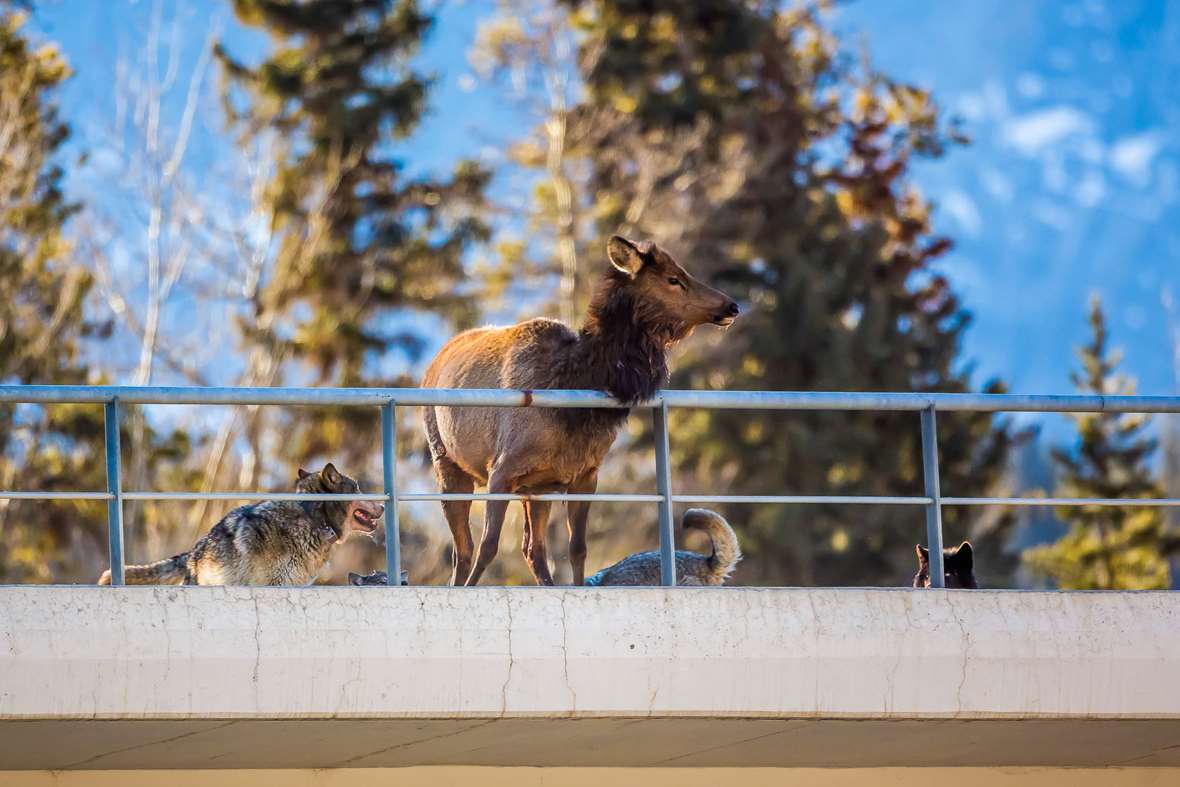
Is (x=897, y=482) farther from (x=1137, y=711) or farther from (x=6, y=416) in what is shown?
(x=1137, y=711)

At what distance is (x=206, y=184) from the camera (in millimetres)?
30766

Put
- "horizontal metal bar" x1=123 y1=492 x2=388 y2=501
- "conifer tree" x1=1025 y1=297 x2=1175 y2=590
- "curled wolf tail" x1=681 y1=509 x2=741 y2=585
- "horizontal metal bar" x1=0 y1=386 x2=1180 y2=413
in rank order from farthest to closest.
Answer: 1. "conifer tree" x1=1025 y1=297 x2=1175 y2=590
2. "curled wolf tail" x1=681 y1=509 x2=741 y2=585
3. "horizontal metal bar" x1=0 y1=386 x2=1180 y2=413
4. "horizontal metal bar" x1=123 y1=492 x2=388 y2=501

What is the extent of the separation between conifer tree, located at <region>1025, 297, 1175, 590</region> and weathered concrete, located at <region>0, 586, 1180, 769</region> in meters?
27.8

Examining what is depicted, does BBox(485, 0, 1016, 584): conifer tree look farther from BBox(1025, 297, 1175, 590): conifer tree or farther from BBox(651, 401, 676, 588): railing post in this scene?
BBox(651, 401, 676, 588): railing post

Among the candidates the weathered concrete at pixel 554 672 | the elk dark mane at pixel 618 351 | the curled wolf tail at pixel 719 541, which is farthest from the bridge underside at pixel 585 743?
the elk dark mane at pixel 618 351

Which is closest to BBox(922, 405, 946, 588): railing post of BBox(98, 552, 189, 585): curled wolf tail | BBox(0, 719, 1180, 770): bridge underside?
BBox(0, 719, 1180, 770): bridge underside

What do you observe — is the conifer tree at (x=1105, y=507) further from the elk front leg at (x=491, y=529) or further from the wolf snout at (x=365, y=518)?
the elk front leg at (x=491, y=529)

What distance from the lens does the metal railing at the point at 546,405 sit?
8.84 metres

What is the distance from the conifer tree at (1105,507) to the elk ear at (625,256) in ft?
88.2

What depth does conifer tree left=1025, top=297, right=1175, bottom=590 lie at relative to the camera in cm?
3959

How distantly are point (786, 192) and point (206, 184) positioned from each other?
1089 cm

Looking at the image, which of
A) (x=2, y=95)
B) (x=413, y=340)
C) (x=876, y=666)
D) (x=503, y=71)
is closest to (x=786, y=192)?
(x=503, y=71)

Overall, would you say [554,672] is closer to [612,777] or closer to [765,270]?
[612,777]

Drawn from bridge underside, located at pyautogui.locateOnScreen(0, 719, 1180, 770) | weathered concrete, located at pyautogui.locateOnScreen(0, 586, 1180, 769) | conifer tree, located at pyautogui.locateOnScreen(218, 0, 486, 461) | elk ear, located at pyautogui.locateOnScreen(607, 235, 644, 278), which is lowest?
bridge underside, located at pyautogui.locateOnScreen(0, 719, 1180, 770)
